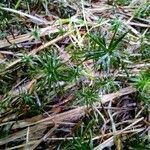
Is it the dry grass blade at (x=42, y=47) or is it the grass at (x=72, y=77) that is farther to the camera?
the dry grass blade at (x=42, y=47)

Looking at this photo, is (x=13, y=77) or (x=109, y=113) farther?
(x=13, y=77)

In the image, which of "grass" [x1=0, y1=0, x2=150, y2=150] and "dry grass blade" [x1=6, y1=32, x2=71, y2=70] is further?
"dry grass blade" [x1=6, y1=32, x2=71, y2=70]

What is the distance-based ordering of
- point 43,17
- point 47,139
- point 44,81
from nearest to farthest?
1. point 47,139
2. point 44,81
3. point 43,17

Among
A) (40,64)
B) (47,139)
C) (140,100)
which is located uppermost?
(40,64)

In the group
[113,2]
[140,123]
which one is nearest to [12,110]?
A: [140,123]

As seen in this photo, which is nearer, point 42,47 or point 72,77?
point 72,77

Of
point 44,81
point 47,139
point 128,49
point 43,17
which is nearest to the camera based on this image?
point 47,139

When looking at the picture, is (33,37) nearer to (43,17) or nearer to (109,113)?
(43,17)

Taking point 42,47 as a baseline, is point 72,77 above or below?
below
